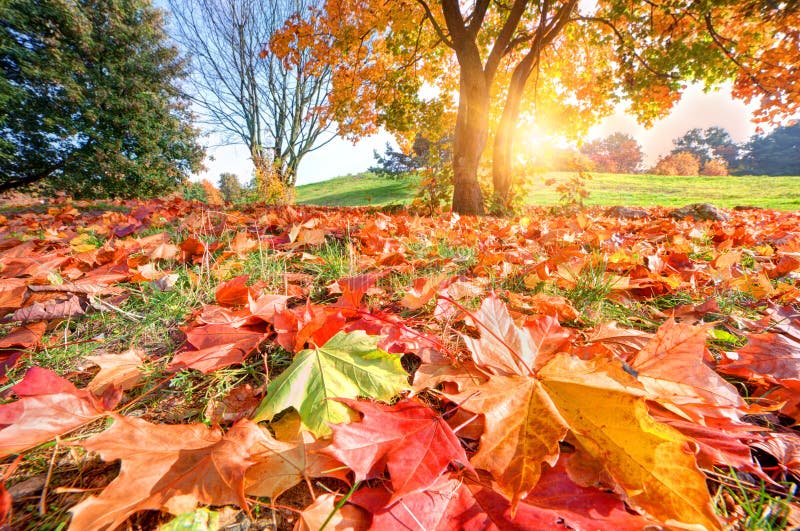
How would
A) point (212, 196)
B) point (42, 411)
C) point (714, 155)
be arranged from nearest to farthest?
1. point (42, 411)
2. point (212, 196)
3. point (714, 155)

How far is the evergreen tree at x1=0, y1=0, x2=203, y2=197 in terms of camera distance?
352 inches

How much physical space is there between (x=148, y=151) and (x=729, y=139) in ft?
169

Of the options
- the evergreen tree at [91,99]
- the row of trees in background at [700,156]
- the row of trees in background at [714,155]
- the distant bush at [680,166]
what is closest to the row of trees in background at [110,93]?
the evergreen tree at [91,99]

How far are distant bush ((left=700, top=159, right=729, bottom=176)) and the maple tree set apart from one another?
113 ft

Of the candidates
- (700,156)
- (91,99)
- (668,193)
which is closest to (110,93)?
(91,99)

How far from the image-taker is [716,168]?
103 feet

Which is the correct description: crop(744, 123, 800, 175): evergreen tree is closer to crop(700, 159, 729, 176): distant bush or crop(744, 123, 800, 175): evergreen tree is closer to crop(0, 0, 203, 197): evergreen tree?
crop(700, 159, 729, 176): distant bush

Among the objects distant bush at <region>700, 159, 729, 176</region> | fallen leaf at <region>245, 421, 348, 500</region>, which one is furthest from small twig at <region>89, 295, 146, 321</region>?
distant bush at <region>700, 159, 729, 176</region>

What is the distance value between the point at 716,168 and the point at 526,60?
126ft

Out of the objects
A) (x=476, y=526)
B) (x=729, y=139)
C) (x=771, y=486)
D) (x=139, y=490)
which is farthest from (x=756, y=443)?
(x=729, y=139)

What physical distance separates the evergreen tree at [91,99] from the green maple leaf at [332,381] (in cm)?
1257

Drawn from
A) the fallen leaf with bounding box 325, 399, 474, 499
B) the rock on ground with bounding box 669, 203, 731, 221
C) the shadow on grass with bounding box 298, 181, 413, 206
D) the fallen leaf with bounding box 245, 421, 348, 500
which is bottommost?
the rock on ground with bounding box 669, 203, 731, 221

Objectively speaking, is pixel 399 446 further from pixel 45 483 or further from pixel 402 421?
pixel 45 483

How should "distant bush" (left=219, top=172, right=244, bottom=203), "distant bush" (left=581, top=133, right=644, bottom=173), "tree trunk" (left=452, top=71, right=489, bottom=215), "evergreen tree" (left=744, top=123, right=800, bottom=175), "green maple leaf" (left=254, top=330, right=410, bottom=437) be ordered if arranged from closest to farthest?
"green maple leaf" (left=254, top=330, right=410, bottom=437) → "tree trunk" (left=452, top=71, right=489, bottom=215) → "distant bush" (left=219, top=172, right=244, bottom=203) → "evergreen tree" (left=744, top=123, right=800, bottom=175) → "distant bush" (left=581, top=133, right=644, bottom=173)
